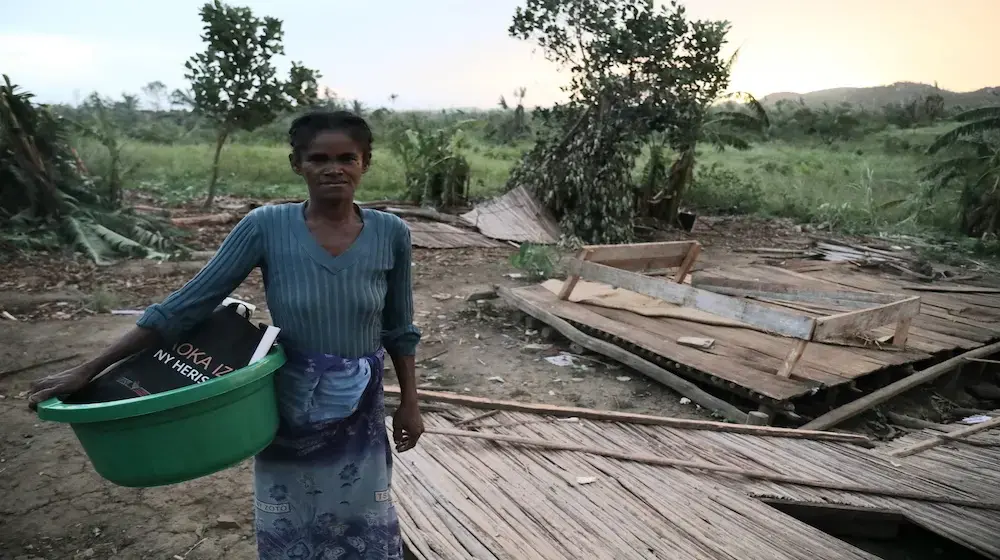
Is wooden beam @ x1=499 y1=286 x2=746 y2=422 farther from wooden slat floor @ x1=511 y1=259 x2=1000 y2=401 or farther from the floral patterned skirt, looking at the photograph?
the floral patterned skirt

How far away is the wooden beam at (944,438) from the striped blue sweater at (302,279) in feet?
10.5

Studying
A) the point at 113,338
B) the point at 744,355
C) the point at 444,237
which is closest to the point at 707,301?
the point at 744,355

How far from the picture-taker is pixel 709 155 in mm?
21047

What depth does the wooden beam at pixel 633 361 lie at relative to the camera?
13.3 ft

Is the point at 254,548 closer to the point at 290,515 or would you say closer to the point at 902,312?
the point at 290,515

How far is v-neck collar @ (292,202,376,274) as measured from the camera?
140 cm

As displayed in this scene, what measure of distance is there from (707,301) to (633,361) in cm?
70

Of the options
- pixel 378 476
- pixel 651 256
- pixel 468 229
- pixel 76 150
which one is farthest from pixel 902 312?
pixel 76 150

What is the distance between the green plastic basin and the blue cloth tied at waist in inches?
5.9

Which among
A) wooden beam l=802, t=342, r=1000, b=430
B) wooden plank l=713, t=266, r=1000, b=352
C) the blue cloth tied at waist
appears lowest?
wooden beam l=802, t=342, r=1000, b=430

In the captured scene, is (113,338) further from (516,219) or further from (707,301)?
(516,219)

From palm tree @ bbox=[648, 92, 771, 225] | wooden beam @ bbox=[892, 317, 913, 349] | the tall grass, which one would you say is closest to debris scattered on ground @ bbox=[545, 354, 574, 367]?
wooden beam @ bbox=[892, 317, 913, 349]

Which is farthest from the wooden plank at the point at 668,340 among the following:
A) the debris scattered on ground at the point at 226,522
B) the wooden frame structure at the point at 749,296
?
the debris scattered on ground at the point at 226,522

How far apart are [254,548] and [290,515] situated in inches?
50.0
